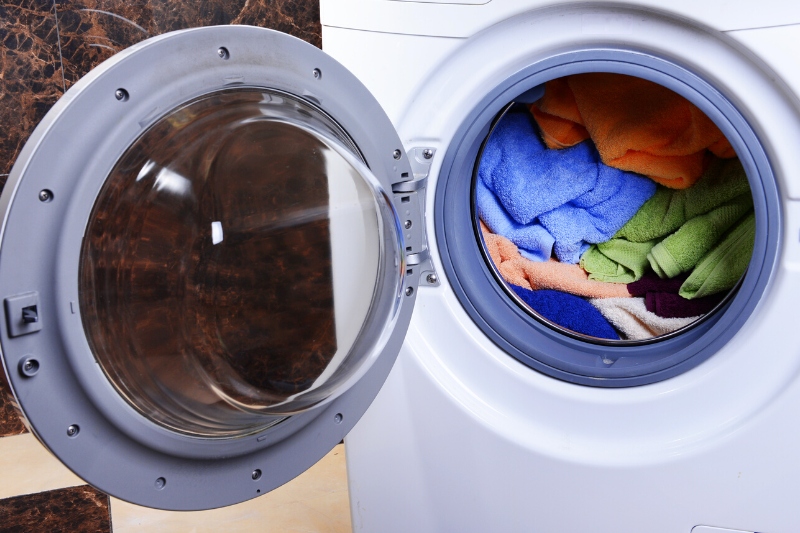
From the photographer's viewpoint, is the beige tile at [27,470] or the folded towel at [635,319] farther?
the beige tile at [27,470]

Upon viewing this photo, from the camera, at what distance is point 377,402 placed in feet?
2.64

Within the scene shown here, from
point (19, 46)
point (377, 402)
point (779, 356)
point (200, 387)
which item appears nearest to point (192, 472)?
point (200, 387)

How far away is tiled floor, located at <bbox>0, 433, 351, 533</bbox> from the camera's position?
112cm

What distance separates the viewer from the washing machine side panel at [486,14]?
2.06 ft

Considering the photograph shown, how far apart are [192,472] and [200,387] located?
0.22ft

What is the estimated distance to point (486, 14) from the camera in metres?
0.69

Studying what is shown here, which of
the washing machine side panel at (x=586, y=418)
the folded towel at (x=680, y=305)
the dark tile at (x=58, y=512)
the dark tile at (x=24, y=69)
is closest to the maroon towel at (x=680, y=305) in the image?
the folded towel at (x=680, y=305)

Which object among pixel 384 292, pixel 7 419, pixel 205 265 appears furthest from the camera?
pixel 7 419

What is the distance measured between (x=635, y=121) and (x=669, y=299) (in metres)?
0.22

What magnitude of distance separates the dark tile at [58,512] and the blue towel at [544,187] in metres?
0.80

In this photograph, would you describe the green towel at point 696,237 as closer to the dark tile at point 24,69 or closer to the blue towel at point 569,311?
the blue towel at point 569,311

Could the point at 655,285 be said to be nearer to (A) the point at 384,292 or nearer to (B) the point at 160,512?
(A) the point at 384,292

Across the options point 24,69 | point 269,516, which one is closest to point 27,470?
point 269,516

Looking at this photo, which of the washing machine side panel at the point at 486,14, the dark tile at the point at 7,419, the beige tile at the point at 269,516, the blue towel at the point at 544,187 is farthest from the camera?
the dark tile at the point at 7,419
